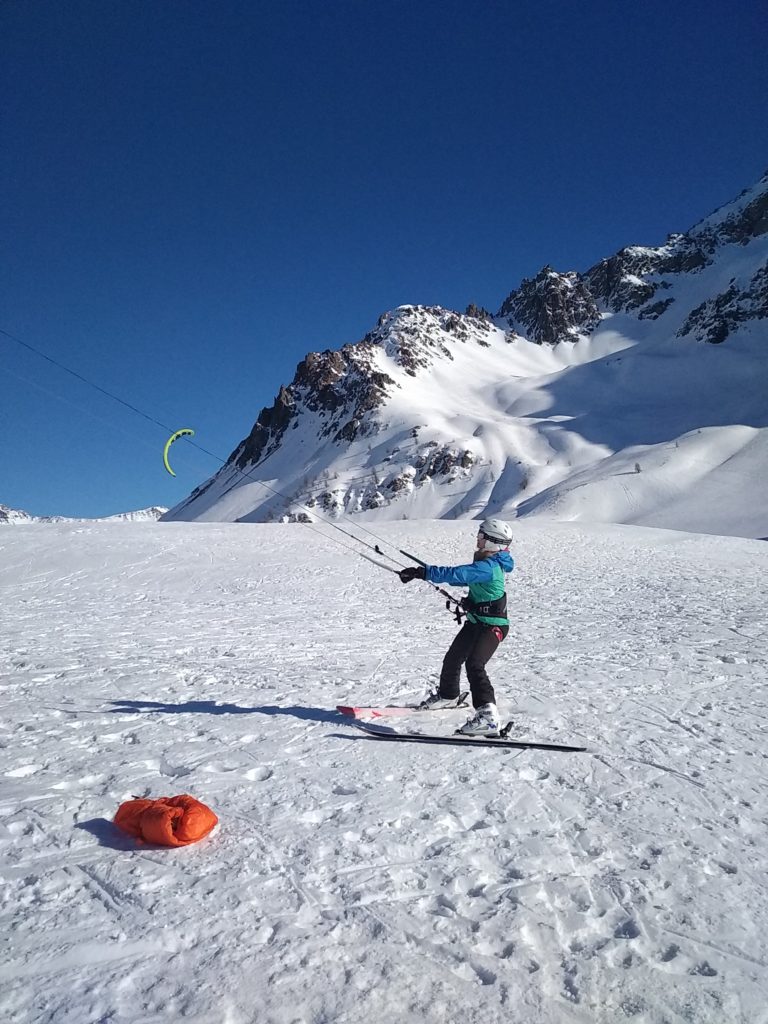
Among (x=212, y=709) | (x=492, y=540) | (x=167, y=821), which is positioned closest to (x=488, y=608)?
(x=492, y=540)

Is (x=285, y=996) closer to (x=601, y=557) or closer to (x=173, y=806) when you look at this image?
(x=173, y=806)

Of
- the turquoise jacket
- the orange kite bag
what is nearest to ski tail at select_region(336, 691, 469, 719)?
the turquoise jacket

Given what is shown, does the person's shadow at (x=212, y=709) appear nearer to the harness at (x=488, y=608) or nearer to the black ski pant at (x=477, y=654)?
the black ski pant at (x=477, y=654)

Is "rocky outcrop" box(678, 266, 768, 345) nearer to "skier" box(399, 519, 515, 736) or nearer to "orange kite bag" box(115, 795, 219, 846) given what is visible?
"skier" box(399, 519, 515, 736)

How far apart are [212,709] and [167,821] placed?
3265 millimetres

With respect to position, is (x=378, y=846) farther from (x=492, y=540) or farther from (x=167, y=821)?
(x=492, y=540)

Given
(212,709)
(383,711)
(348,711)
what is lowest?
(383,711)

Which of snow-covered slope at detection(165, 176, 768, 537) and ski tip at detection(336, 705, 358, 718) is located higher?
snow-covered slope at detection(165, 176, 768, 537)

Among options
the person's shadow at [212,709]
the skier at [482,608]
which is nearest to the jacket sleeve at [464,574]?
the skier at [482,608]

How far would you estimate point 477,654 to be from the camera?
617cm

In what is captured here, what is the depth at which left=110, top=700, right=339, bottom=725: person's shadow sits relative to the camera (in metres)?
6.64

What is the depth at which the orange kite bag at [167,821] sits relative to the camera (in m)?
3.69

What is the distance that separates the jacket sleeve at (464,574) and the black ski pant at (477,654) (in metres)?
0.63

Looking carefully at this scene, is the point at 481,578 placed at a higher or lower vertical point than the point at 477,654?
higher
